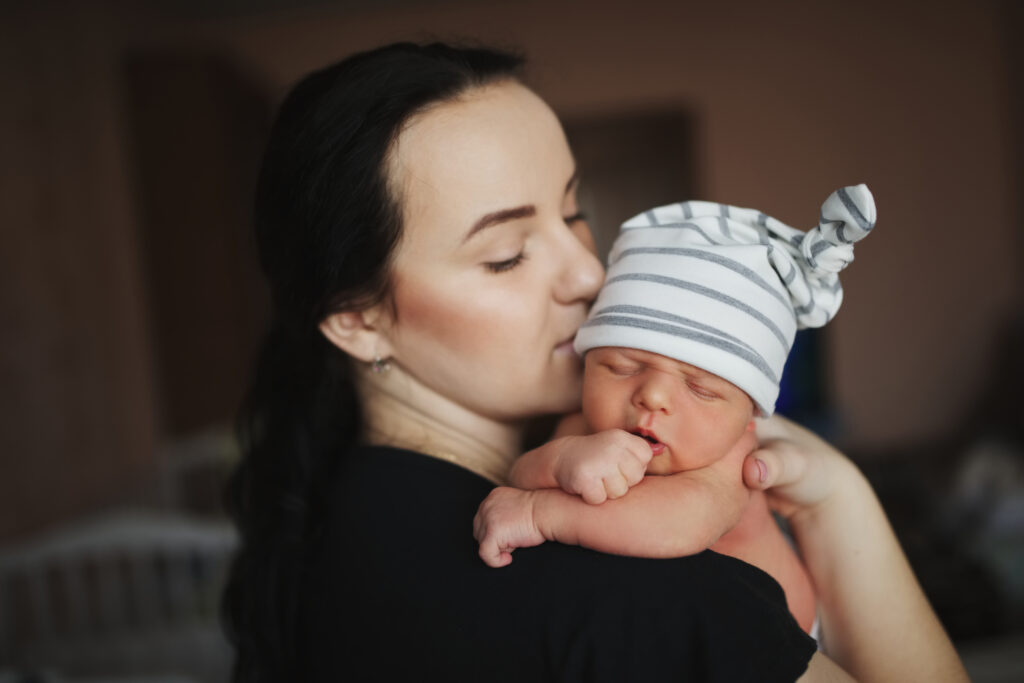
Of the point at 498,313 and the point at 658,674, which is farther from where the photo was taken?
the point at 498,313

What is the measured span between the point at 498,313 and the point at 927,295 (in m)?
5.00

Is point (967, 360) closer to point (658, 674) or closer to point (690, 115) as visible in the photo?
point (690, 115)

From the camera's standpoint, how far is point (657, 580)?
681 millimetres

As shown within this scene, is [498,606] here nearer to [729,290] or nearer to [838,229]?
[729,290]

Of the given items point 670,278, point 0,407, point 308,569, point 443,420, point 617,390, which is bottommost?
point 0,407

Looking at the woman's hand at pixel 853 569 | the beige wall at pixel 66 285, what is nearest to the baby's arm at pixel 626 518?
the woman's hand at pixel 853 569

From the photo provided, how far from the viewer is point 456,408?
1.03 m

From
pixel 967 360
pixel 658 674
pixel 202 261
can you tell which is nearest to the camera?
pixel 658 674

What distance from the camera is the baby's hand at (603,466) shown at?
702 millimetres

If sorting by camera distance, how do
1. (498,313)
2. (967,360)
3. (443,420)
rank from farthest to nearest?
(967,360) < (443,420) < (498,313)

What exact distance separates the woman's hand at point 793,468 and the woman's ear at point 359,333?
51 centimetres

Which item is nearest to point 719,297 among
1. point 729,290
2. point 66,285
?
point 729,290

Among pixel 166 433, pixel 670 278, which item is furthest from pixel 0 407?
pixel 670 278

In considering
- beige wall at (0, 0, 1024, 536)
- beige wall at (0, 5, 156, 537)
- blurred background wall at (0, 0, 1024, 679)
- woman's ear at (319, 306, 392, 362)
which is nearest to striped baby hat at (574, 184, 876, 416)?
woman's ear at (319, 306, 392, 362)
